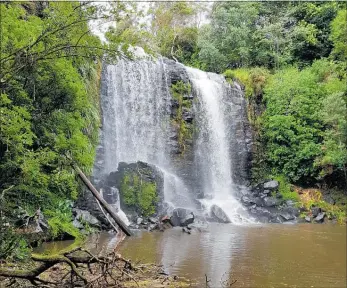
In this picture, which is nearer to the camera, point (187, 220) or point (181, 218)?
point (187, 220)

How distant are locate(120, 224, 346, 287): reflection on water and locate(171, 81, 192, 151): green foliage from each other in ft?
23.3

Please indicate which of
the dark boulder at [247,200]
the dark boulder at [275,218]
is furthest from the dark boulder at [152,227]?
the dark boulder at [247,200]

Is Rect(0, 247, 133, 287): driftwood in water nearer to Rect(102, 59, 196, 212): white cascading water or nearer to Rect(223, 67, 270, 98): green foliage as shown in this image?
Rect(102, 59, 196, 212): white cascading water

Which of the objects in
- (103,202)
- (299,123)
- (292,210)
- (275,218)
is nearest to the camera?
(103,202)

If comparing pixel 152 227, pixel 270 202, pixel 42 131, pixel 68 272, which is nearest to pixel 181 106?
pixel 270 202

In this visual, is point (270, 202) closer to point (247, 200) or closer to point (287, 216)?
point (247, 200)

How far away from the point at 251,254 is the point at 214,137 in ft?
40.4

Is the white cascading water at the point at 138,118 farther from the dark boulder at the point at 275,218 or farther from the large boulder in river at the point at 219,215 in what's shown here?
the dark boulder at the point at 275,218

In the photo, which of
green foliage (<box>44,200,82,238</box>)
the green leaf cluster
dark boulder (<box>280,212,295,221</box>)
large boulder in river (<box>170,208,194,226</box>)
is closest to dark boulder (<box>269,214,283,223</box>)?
dark boulder (<box>280,212,295,221</box>)

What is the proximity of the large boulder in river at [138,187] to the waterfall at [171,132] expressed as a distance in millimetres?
1587

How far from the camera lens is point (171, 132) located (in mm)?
20438

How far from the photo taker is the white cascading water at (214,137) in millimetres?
20344

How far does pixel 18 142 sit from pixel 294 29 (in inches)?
861

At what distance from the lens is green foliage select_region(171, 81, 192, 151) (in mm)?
20625
